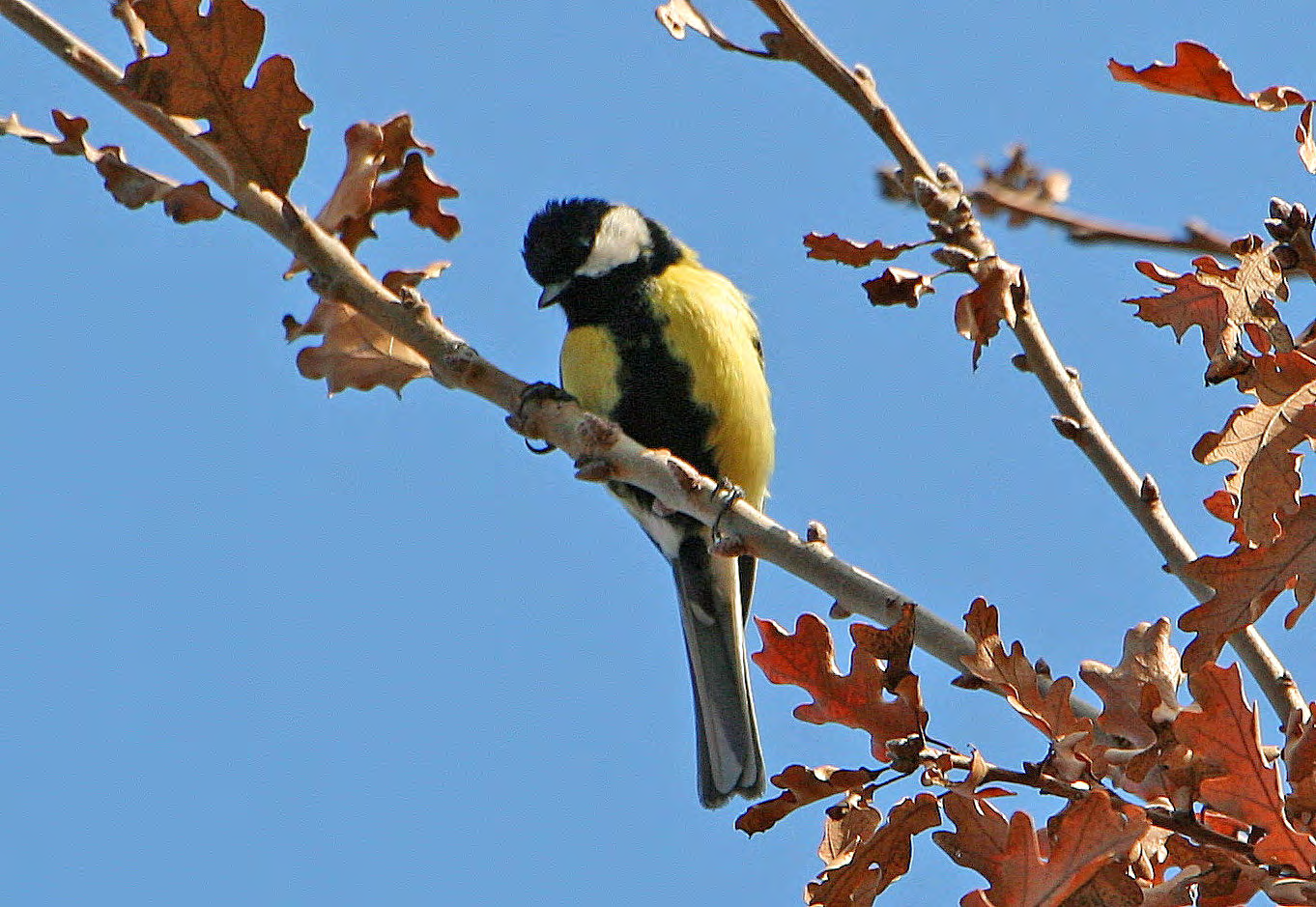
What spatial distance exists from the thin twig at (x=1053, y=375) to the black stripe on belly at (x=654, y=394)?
1.73m

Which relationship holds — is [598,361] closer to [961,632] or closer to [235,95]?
[235,95]

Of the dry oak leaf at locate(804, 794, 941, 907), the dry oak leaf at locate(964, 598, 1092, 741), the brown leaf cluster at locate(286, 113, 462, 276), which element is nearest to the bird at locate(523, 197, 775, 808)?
the brown leaf cluster at locate(286, 113, 462, 276)

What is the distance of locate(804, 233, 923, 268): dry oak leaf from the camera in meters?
2.35

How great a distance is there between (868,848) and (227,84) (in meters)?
1.54

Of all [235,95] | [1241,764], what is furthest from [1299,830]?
[235,95]

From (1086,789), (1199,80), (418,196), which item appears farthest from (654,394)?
(1086,789)

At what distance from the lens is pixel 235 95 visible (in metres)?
2.48

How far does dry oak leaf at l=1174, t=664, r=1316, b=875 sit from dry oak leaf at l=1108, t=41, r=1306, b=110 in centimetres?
75

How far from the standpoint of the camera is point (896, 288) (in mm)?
2324

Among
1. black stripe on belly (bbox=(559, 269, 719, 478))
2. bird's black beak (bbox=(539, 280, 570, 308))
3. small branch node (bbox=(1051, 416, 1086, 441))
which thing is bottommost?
small branch node (bbox=(1051, 416, 1086, 441))

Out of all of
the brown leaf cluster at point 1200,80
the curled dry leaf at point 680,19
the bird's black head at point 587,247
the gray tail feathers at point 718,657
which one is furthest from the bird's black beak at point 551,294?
the brown leaf cluster at point 1200,80

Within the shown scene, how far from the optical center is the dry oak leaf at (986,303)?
2.29 meters

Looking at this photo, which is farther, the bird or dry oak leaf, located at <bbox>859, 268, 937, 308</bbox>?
the bird

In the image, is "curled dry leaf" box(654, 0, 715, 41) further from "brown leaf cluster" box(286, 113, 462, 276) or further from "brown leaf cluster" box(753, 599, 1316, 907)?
"brown leaf cluster" box(753, 599, 1316, 907)
